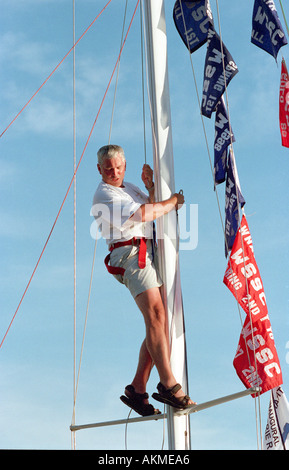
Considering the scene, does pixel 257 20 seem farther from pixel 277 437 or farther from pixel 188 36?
pixel 277 437

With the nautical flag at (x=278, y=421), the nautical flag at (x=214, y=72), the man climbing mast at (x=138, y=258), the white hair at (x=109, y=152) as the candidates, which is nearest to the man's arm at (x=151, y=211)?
the man climbing mast at (x=138, y=258)

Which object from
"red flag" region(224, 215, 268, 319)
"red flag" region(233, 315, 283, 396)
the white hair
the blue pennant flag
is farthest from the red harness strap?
the blue pennant flag

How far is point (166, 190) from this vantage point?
7.42 metres

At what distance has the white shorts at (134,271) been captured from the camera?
7.02 meters

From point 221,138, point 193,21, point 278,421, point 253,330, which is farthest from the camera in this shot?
point 278,421

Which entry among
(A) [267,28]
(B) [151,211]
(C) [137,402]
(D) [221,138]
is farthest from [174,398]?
(A) [267,28]

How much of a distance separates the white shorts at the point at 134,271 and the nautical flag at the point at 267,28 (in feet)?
9.92

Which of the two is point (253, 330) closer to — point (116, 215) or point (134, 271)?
point (134, 271)

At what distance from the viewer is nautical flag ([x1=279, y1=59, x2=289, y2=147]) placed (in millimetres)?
8500

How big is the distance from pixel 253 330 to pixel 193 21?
3.70 m

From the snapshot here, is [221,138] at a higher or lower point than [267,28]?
lower
